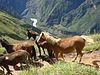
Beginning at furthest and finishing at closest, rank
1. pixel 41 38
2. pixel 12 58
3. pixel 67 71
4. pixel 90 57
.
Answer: pixel 90 57
pixel 41 38
pixel 12 58
pixel 67 71

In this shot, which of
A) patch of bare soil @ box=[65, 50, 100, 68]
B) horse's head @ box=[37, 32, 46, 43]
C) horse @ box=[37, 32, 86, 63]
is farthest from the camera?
patch of bare soil @ box=[65, 50, 100, 68]

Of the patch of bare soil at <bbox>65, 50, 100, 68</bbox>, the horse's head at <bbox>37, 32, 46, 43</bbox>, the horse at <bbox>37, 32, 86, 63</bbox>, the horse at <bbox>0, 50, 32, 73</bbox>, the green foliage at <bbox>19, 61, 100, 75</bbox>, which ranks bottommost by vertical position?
the patch of bare soil at <bbox>65, 50, 100, 68</bbox>

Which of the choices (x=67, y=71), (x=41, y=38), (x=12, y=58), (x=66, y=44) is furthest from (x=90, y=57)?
(x=67, y=71)

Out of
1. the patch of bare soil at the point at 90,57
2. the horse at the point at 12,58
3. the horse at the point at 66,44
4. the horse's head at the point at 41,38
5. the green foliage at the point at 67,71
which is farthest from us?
the patch of bare soil at the point at 90,57

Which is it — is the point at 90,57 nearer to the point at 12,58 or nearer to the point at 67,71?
the point at 12,58

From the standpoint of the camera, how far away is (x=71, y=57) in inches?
1042

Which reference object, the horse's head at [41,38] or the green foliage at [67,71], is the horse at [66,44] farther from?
the green foliage at [67,71]

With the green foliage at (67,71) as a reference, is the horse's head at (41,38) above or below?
above

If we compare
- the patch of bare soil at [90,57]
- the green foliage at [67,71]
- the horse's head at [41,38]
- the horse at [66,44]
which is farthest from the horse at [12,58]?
the green foliage at [67,71]

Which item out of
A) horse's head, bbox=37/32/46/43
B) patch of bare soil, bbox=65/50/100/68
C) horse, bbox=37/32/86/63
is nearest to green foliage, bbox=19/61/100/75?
horse, bbox=37/32/86/63

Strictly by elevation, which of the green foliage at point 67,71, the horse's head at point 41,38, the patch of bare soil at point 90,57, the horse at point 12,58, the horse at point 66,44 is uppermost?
the horse's head at point 41,38

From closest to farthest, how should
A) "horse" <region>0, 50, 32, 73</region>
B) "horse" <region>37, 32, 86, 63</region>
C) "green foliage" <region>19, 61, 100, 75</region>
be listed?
"green foliage" <region>19, 61, 100, 75</region>
"horse" <region>0, 50, 32, 73</region>
"horse" <region>37, 32, 86, 63</region>

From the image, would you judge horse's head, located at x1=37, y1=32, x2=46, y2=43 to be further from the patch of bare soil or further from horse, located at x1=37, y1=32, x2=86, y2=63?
the patch of bare soil

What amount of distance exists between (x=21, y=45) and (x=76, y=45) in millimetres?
4179
